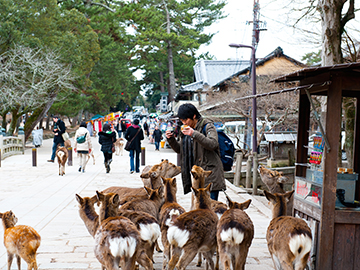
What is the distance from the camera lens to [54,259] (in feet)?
16.5

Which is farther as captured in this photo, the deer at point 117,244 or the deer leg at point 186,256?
the deer leg at point 186,256

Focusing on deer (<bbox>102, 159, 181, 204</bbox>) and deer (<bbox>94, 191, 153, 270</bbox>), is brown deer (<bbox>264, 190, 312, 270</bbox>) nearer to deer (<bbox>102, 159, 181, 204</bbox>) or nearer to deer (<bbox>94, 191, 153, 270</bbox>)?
deer (<bbox>94, 191, 153, 270</bbox>)

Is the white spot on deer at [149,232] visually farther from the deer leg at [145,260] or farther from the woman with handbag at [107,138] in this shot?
the woman with handbag at [107,138]

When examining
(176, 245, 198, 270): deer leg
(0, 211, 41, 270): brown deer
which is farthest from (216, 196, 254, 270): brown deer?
(0, 211, 41, 270): brown deer

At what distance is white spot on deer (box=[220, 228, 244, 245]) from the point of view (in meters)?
3.77

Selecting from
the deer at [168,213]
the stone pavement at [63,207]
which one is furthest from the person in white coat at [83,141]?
the deer at [168,213]

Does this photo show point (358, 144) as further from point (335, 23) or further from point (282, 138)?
point (282, 138)

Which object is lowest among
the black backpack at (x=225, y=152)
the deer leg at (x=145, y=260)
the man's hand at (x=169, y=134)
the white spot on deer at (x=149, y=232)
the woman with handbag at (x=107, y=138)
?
the deer leg at (x=145, y=260)

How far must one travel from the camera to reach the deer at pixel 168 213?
4477mm

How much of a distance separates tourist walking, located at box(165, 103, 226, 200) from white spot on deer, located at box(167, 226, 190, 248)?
1.21m

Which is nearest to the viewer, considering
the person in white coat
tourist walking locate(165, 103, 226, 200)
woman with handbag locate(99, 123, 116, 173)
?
tourist walking locate(165, 103, 226, 200)

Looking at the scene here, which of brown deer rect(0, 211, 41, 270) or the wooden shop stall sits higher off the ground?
the wooden shop stall

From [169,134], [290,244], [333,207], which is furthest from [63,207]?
[333,207]

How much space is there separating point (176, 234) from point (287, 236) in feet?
3.73
